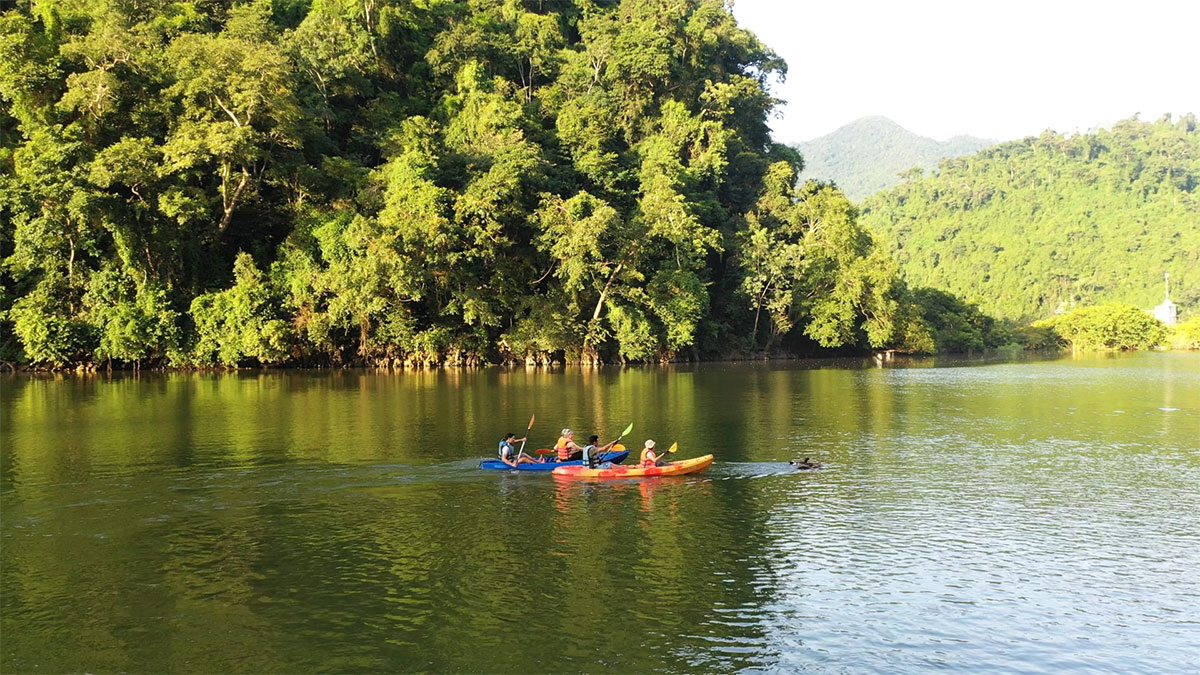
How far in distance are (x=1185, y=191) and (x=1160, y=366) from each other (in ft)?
370

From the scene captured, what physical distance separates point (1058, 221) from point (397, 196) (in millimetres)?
129120

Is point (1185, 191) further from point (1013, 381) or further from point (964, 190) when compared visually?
point (1013, 381)

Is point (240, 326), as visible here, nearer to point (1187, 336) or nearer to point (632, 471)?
point (632, 471)

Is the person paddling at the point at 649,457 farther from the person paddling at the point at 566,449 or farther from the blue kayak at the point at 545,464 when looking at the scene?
the person paddling at the point at 566,449

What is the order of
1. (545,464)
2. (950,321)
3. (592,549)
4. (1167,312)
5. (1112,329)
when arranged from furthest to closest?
(1167,312)
(1112,329)
(950,321)
(545,464)
(592,549)

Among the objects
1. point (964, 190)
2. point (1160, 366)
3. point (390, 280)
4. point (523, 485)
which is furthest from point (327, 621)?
point (964, 190)

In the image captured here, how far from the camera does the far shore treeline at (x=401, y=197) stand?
4681cm

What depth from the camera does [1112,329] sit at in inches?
3762

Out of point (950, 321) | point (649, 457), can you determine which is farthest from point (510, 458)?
point (950, 321)

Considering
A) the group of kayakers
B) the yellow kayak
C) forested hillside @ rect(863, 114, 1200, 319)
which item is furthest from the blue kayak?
forested hillside @ rect(863, 114, 1200, 319)

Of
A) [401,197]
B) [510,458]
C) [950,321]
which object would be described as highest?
[401,197]

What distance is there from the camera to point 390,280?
48250mm

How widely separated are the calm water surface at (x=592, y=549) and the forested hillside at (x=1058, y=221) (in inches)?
3991

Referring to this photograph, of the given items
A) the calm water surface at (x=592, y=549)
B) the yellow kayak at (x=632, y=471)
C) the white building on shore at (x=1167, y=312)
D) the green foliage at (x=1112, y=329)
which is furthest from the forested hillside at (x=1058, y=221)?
the yellow kayak at (x=632, y=471)
